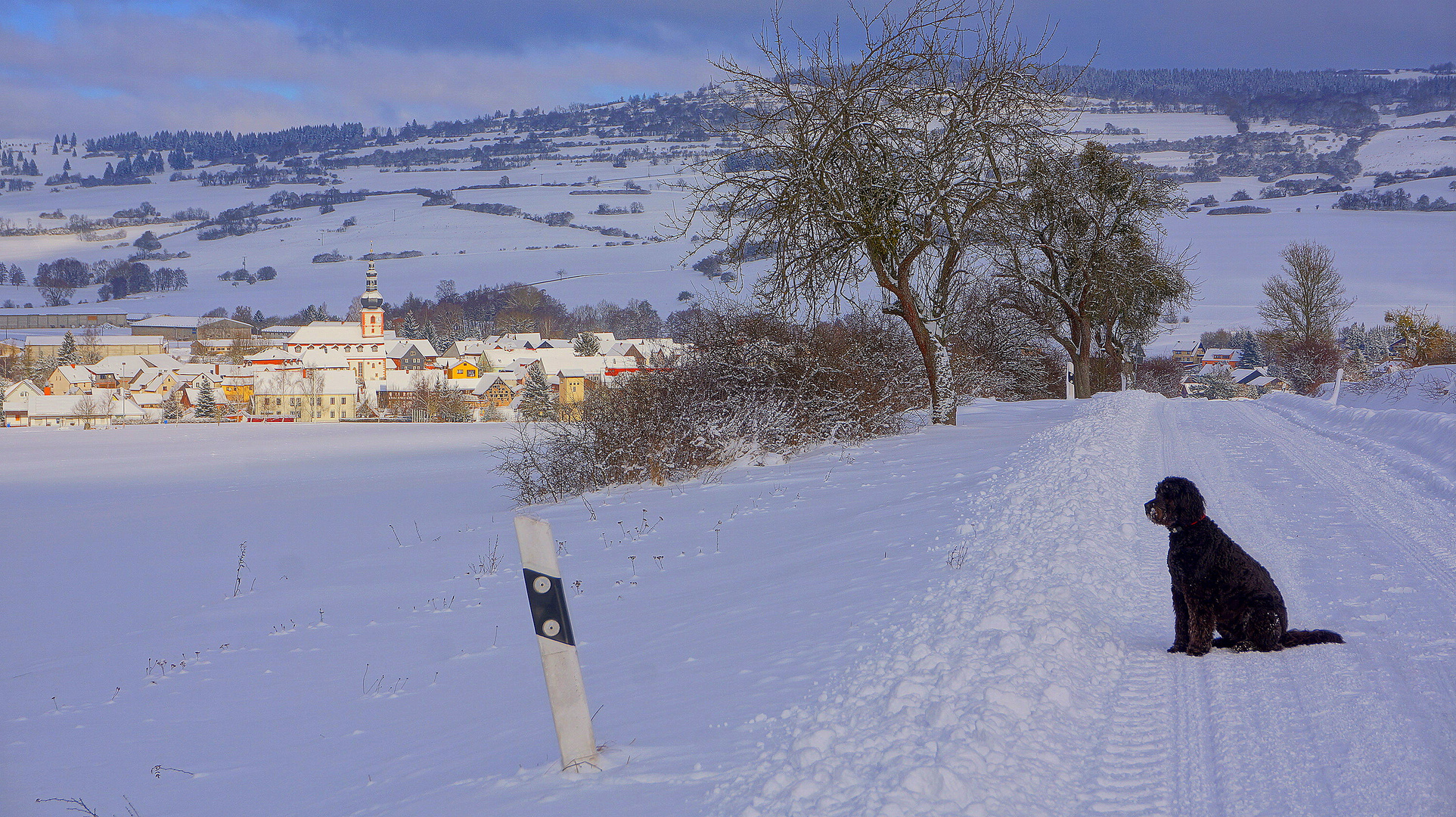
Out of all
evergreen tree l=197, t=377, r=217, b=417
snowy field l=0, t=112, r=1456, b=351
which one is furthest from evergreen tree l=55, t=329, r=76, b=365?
snowy field l=0, t=112, r=1456, b=351

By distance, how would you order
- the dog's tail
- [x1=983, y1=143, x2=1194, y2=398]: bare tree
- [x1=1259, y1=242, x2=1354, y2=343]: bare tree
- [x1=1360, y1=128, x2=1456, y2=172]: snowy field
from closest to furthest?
the dog's tail, [x1=983, y1=143, x2=1194, y2=398]: bare tree, [x1=1259, y1=242, x2=1354, y2=343]: bare tree, [x1=1360, y1=128, x2=1456, y2=172]: snowy field

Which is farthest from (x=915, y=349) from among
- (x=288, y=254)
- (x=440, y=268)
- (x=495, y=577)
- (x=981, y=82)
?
(x=288, y=254)

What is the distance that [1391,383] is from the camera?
20.7 meters

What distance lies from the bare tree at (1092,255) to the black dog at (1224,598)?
879 inches

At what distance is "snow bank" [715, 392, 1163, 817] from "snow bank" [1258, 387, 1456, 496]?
483 cm

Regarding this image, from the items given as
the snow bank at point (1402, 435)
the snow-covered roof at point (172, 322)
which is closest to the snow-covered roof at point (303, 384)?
the snow-covered roof at point (172, 322)

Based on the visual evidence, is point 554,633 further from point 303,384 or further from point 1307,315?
point 303,384

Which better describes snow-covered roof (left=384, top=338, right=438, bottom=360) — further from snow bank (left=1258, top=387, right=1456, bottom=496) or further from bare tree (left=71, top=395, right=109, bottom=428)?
snow bank (left=1258, top=387, right=1456, bottom=496)

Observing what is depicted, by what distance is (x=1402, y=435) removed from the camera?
12594 mm

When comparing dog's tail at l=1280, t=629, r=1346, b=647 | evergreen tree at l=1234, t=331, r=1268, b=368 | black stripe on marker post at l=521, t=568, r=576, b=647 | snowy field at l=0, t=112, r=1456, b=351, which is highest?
snowy field at l=0, t=112, r=1456, b=351

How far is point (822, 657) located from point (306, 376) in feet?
327

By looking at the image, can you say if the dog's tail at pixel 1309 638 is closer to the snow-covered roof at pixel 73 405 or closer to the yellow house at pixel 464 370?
the snow-covered roof at pixel 73 405

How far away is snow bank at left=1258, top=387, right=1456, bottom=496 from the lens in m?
9.46

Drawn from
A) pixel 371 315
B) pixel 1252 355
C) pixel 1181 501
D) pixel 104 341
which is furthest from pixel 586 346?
pixel 1181 501
